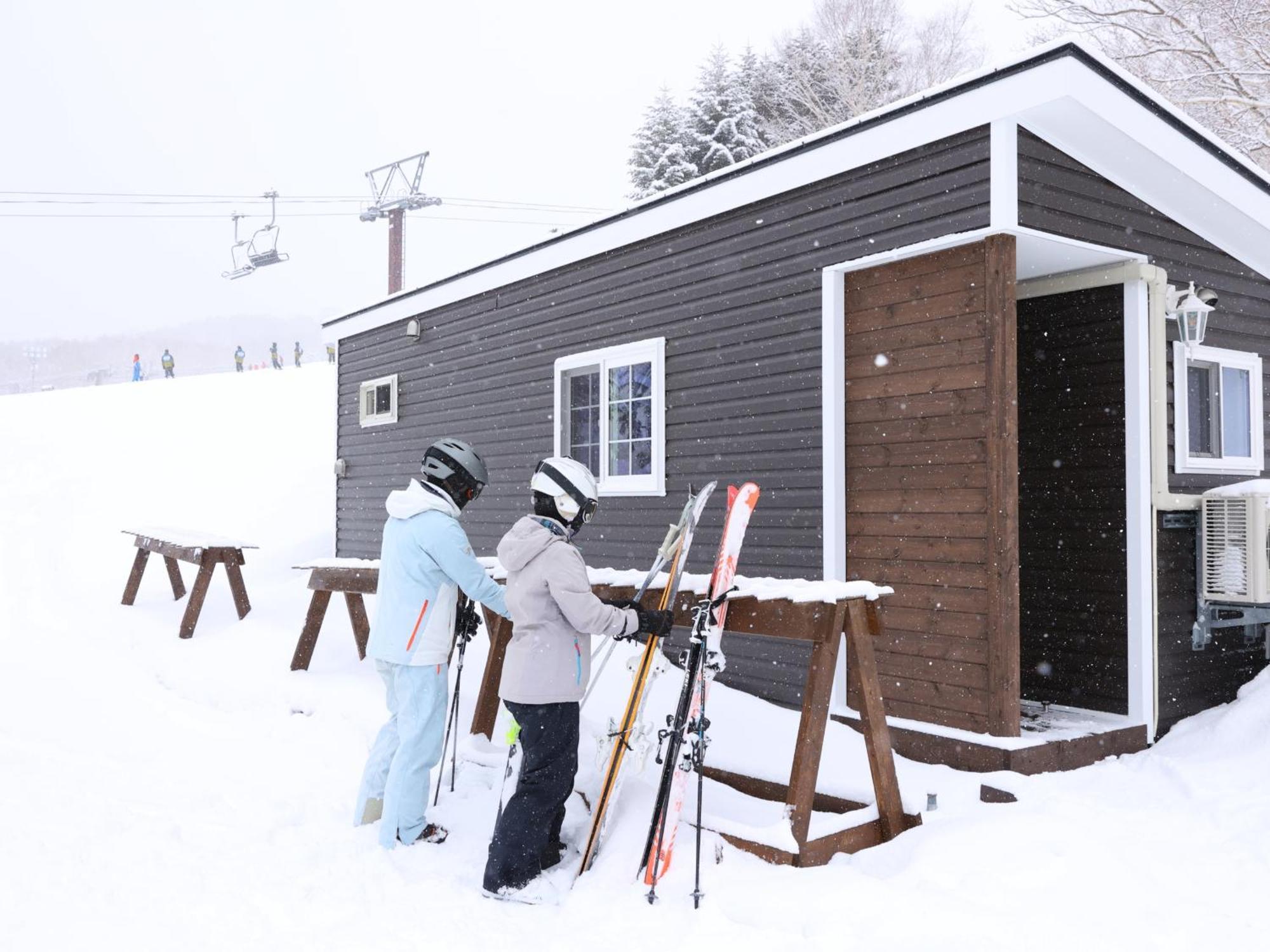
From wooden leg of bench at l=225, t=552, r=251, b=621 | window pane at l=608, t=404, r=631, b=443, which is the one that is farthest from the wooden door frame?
wooden leg of bench at l=225, t=552, r=251, b=621

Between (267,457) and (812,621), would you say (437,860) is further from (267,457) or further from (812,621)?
(267,457)

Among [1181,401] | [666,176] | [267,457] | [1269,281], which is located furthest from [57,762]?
[666,176]

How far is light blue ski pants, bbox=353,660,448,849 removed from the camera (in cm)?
442

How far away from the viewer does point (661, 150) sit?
90.9 ft

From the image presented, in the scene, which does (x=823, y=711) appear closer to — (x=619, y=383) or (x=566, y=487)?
(x=566, y=487)

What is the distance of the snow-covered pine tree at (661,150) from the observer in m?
27.1

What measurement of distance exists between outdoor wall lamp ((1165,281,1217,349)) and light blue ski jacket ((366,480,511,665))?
16.0ft

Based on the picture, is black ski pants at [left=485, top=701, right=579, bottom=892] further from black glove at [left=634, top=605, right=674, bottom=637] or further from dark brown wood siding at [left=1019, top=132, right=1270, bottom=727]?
dark brown wood siding at [left=1019, top=132, right=1270, bottom=727]

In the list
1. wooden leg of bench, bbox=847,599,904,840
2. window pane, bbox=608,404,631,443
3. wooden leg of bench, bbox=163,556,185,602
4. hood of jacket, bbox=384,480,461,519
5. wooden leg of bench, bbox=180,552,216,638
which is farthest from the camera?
wooden leg of bench, bbox=163,556,185,602

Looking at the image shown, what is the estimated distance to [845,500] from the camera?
6.33 m

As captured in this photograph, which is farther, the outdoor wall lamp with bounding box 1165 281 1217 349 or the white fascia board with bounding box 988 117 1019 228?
the outdoor wall lamp with bounding box 1165 281 1217 349

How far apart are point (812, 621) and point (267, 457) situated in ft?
66.5

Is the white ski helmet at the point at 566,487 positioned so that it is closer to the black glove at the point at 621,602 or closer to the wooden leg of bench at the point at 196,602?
the black glove at the point at 621,602

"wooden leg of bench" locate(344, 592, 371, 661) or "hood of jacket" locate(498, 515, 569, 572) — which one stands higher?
"hood of jacket" locate(498, 515, 569, 572)
